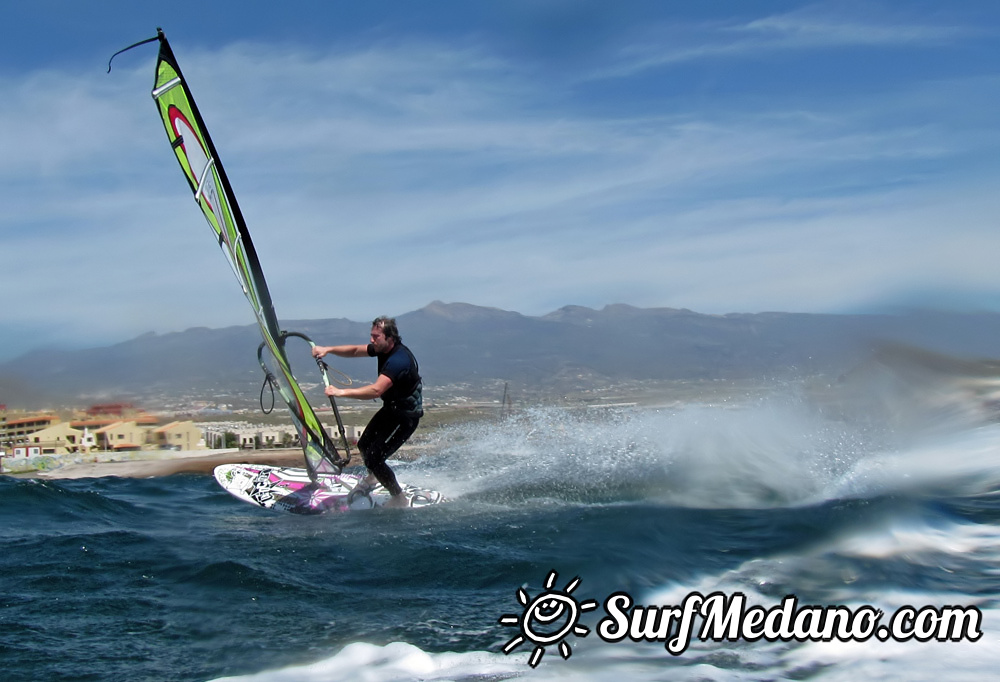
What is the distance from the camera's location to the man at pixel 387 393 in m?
8.63

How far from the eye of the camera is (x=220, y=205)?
27.0 feet

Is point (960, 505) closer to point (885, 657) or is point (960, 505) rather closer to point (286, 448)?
point (885, 657)

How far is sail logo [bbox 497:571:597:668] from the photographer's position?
14.4ft

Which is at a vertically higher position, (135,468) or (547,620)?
(547,620)

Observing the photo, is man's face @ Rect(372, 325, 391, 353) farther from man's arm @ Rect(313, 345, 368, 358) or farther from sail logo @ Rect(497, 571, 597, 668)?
sail logo @ Rect(497, 571, 597, 668)

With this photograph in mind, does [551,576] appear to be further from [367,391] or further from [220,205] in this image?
[220,205]

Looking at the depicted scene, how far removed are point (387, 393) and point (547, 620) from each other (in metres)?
4.35

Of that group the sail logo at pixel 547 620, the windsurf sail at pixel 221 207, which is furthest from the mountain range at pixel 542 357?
the sail logo at pixel 547 620

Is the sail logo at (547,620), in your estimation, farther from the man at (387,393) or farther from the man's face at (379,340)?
the man's face at (379,340)

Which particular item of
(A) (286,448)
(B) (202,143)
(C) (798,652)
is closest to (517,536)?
(C) (798,652)

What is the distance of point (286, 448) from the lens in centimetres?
2605

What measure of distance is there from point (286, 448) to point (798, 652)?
23.3 metres

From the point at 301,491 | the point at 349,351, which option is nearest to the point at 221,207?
the point at 349,351

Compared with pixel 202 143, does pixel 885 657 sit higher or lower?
lower
